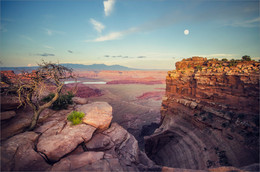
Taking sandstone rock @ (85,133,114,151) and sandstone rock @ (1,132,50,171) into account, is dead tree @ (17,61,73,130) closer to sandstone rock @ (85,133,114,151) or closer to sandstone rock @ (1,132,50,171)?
sandstone rock @ (1,132,50,171)

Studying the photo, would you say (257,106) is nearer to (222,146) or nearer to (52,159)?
(222,146)

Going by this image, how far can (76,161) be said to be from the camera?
551 cm

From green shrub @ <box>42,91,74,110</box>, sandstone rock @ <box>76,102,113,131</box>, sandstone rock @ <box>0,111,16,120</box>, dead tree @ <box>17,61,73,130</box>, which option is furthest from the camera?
green shrub @ <box>42,91,74,110</box>

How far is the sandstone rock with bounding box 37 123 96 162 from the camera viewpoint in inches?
221

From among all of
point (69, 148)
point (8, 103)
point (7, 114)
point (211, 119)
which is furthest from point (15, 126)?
point (211, 119)

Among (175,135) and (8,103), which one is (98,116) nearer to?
(8,103)

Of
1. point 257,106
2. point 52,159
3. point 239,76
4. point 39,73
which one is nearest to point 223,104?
point 257,106

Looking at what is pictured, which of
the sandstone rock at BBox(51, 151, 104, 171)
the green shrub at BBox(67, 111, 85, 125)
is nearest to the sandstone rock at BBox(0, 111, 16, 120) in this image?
the green shrub at BBox(67, 111, 85, 125)

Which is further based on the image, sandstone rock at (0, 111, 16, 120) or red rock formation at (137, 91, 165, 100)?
red rock formation at (137, 91, 165, 100)

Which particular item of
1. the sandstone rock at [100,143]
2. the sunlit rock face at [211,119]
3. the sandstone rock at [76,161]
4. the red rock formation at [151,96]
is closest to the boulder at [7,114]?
the sandstone rock at [76,161]

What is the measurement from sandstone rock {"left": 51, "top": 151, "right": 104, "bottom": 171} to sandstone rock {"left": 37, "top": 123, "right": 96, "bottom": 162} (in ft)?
1.83

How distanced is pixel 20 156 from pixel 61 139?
1731 mm

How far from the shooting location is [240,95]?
8.38 m

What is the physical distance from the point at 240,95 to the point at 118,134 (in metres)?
10.8
